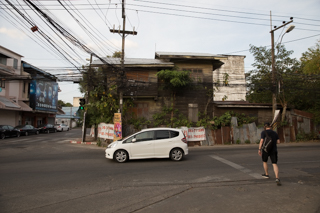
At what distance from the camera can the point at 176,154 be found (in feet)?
32.3

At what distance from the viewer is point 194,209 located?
4449 millimetres

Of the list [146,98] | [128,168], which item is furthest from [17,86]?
[128,168]

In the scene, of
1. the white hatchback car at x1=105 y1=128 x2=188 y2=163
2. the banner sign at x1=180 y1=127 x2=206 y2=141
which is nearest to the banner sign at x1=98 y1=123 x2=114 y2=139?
the banner sign at x1=180 y1=127 x2=206 y2=141

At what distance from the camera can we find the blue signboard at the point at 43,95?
106 ft

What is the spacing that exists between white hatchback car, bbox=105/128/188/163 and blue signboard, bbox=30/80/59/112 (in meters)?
28.0

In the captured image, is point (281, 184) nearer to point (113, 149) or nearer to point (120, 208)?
point (120, 208)

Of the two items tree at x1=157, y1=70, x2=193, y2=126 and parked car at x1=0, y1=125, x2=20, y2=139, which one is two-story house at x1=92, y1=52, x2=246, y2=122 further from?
parked car at x1=0, y1=125, x2=20, y2=139

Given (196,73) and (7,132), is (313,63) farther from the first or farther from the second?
(7,132)

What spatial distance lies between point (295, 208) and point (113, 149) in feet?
23.4

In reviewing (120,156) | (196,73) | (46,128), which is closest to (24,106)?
(46,128)

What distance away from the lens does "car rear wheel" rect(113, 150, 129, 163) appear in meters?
9.58

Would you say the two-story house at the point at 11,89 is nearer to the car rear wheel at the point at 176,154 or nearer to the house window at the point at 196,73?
the house window at the point at 196,73

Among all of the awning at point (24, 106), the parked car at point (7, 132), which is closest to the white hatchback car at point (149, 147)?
the parked car at point (7, 132)

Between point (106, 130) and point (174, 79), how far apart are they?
6.76 metres
